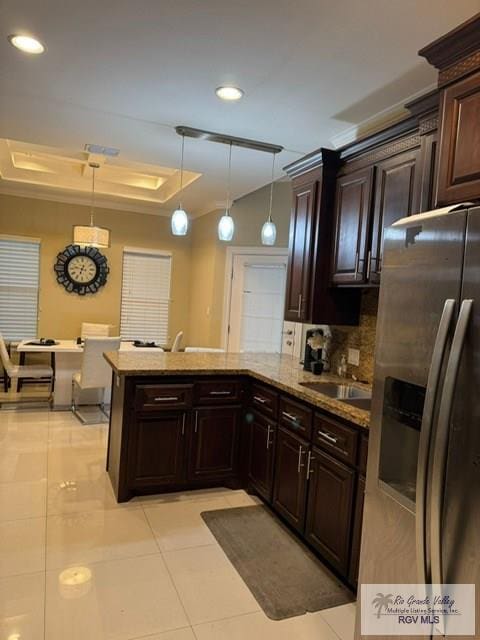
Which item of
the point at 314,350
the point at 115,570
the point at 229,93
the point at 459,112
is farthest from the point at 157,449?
the point at 459,112

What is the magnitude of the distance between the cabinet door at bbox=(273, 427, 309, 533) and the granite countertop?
12.2 inches

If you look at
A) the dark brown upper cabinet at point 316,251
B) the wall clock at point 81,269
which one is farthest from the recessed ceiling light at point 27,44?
the wall clock at point 81,269

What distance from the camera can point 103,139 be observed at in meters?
4.09

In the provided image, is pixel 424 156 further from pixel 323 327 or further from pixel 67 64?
pixel 67 64

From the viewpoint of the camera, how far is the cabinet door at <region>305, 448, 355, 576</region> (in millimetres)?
2221

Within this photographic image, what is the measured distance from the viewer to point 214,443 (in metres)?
3.26

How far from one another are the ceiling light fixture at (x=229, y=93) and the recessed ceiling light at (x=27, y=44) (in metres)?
1.07

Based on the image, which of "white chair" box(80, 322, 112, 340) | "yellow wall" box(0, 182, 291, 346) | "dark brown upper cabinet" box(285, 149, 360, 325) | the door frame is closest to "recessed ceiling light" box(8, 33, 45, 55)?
"dark brown upper cabinet" box(285, 149, 360, 325)

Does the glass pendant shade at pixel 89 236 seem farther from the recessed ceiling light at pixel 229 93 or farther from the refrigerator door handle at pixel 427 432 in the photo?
the refrigerator door handle at pixel 427 432

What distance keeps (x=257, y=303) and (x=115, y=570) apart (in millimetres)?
4139

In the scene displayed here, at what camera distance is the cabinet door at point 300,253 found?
10.6ft

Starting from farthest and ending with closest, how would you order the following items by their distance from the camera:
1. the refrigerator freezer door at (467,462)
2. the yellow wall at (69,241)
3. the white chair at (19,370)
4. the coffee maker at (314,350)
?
the yellow wall at (69,241), the white chair at (19,370), the coffee maker at (314,350), the refrigerator freezer door at (467,462)

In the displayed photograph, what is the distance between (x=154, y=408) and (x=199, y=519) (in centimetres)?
78

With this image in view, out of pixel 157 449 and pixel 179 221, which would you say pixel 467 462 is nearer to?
pixel 157 449
